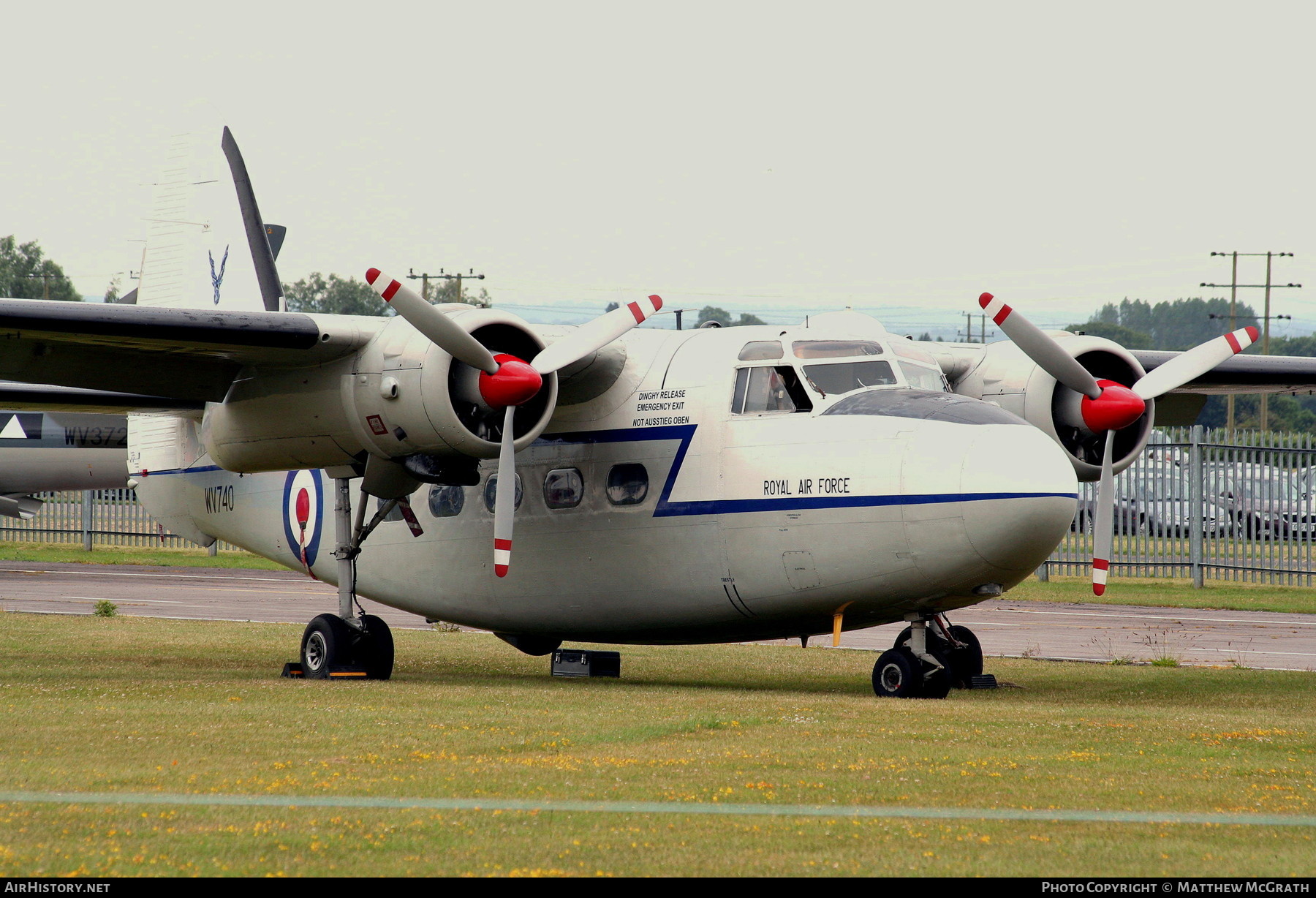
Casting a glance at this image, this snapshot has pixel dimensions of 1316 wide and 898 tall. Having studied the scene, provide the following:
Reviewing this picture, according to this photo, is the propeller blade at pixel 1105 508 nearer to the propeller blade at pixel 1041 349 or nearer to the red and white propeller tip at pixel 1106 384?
the red and white propeller tip at pixel 1106 384

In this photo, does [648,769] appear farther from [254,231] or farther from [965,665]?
[254,231]

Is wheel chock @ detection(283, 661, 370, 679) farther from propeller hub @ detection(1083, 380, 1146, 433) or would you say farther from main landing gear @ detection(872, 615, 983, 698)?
propeller hub @ detection(1083, 380, 1146, 433)

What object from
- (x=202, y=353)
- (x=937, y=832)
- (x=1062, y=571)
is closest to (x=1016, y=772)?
(x=937, y=832)

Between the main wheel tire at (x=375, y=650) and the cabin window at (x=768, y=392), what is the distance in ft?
15.2

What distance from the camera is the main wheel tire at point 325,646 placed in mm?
16016

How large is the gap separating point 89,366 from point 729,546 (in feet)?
22.4

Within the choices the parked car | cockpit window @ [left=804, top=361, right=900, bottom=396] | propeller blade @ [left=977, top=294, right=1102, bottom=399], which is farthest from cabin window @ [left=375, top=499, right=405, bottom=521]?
the parked car

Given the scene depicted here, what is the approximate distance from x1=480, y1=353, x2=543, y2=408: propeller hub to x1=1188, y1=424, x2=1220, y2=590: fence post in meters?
20.4

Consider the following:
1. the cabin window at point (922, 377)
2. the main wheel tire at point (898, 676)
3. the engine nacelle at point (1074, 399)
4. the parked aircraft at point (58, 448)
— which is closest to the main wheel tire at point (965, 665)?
the main wheel tire at point (898, 676)

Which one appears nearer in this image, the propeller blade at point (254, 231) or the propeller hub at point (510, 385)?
the propeller hub at point (510, 385)

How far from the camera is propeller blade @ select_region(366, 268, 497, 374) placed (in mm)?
13867

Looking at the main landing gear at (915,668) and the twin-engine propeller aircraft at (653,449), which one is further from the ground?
the twin-engine propeller aircraft at (653,449)

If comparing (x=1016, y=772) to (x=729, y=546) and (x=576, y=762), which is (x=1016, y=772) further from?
(x=729, y=546)
